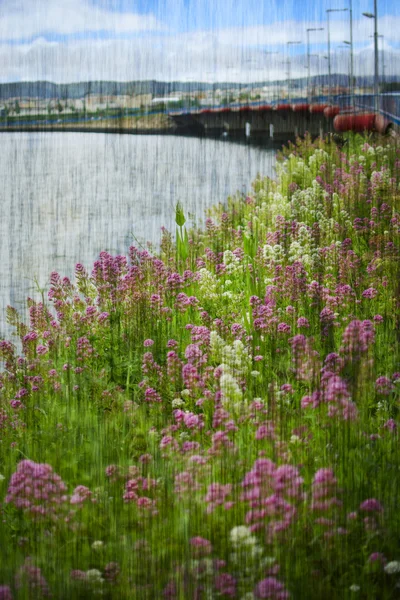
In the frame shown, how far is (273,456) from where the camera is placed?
108 inches

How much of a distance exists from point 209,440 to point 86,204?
1427 centimetres

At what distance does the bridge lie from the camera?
3028cm

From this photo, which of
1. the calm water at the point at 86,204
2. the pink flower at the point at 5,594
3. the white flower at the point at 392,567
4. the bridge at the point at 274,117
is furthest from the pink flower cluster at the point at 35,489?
the bridge at the point at 274,117

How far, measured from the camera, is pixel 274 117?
4153cm

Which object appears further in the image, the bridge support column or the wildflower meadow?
the bridge support column

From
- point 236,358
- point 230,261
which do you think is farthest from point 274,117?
point 236,358

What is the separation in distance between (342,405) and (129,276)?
2786 millimetres

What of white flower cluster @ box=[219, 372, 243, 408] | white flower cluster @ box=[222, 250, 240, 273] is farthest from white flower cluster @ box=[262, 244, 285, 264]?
white flower cluster @ box=[219, 372, 243, 408]

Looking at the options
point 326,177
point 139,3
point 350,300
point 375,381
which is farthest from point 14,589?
point 326,177

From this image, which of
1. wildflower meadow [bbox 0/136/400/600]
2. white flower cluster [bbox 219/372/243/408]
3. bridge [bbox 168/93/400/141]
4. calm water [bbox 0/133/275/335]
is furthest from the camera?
bridge [bbox 168/93/400/141]

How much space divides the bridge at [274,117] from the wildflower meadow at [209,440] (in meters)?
16.5

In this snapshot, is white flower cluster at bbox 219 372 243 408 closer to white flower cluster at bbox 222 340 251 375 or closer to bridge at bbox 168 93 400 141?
white flower cluster at bbox 222 340 251 375

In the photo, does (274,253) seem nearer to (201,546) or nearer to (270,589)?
(201,546)

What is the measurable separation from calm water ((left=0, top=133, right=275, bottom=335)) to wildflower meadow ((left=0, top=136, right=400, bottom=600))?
267 centimetres
